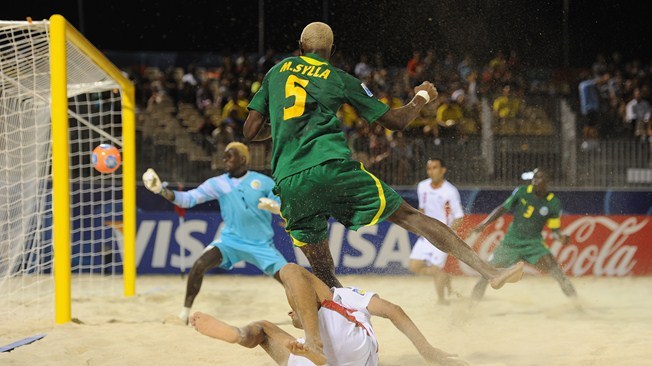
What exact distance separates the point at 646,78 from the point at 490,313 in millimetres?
10554

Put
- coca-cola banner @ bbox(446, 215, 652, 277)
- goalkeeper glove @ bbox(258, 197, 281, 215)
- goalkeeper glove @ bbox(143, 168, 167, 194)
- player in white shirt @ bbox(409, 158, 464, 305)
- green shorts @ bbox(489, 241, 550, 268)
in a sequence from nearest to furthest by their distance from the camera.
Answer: goalkeeper glove @ bbox(258, 197, 281, 215) < goalkeeper glove @ bbox(143, 168, 167, 194) < green shorts @ bbox(489, 241, 550, 268) < player in white shirt @ bbox(409, 158, 464, 305) < coca-cola banner @ bbox(446, 215, 652, 277)

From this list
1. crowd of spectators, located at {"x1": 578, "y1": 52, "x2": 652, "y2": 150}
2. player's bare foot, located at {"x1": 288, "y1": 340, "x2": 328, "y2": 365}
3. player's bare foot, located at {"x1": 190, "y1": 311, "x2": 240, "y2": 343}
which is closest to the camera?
player's bare foot, located at {"x1": 288, "y1": 340, "x2": 328, "y2": 365}

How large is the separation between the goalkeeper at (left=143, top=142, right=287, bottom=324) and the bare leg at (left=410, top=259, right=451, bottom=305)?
1.97m

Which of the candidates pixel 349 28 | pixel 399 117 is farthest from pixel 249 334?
pixel 349 28

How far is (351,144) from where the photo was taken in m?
13.8

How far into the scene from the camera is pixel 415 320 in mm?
8203

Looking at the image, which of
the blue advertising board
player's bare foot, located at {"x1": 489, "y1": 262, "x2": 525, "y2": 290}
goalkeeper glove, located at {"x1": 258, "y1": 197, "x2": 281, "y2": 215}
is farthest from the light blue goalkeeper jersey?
the blue advertising board

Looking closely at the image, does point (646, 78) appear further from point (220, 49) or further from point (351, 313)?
point (351, 313)

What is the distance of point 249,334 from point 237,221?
14.1ft

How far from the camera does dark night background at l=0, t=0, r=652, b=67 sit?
18484mm

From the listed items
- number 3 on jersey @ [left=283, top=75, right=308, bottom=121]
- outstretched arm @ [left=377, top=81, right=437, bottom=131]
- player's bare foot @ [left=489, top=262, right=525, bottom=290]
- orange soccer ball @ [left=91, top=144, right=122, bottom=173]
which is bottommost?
player's bare foot @ [left=489, top=262, right=525, bottom=290]

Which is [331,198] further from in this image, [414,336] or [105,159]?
[105,159]

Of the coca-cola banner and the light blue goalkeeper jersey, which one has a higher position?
the light blue goalkeeper jersey

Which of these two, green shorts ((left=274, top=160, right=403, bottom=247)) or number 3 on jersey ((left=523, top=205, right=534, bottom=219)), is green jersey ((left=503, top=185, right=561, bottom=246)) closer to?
number 3 on jersey ((left=523, top=205, right=534, bottom=219))
